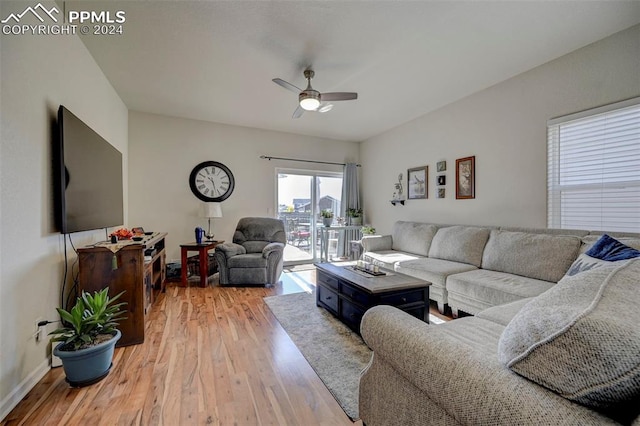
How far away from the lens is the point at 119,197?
3299 millimetres

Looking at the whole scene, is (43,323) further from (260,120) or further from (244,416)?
(260,120)

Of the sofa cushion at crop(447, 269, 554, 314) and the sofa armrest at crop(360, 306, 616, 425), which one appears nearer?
the sofa armrest at crop(360, 306, 616, 425)

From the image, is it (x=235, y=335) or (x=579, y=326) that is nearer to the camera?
(x=579, y=326)

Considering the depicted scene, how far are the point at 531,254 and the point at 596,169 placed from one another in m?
1.01

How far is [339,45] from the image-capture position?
2492mm

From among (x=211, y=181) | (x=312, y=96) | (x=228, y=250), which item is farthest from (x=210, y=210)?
(x=312, y=96)

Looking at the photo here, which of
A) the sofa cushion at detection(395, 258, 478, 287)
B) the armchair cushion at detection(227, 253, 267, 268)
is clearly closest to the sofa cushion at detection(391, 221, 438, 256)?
the sofa cushion at detection(395, 258, 478, 287)

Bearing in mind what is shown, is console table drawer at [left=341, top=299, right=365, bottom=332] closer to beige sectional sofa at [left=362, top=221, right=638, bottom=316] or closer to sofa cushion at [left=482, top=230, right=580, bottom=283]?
beige sectional sofa at [left=362, top=221, right=638, bottom=316]

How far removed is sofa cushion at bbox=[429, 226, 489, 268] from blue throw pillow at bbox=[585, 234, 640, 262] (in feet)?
4.37

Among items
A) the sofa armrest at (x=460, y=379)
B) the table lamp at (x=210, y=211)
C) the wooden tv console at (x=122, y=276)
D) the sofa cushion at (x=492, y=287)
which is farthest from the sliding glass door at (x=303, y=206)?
the sofa armrest at (x=460, y=379)

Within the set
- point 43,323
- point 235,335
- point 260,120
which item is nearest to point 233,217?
point 260,120

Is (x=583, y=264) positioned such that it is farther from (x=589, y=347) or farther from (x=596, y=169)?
(x=596, y=169)

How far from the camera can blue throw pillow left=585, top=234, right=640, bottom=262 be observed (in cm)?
152

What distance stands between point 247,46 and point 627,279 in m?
2.93
